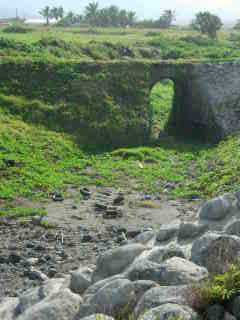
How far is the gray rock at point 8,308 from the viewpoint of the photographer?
13609 mm

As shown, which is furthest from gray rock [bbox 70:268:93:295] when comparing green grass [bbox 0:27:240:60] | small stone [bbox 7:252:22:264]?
green grass [bbox 0:27:240:60]

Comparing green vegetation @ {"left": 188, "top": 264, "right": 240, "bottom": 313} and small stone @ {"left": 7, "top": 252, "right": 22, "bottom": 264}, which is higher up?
green vegetation @ {"left": 188, "top": 264, "right": 240, "bottom": 313}

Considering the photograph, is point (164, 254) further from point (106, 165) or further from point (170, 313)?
point (106, 165)

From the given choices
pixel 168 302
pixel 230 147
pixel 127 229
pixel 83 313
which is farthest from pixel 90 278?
pixel 230 147

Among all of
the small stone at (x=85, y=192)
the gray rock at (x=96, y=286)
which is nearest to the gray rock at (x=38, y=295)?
the gray rock at (x=96, y=286)

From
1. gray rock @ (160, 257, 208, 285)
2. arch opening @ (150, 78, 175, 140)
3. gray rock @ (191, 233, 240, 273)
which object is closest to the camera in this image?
gray rock @ (160, 257, 208, 285)

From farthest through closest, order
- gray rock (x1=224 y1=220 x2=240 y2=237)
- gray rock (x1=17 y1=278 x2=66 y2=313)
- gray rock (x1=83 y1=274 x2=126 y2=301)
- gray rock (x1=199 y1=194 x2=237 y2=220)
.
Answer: gray rock (x1=199 y1=194 x2=237 y2=220) < gray rock (x1=224 y1=220 x2=240 y2=237) < gray rock (x1=17 y1=278 x2=66 y2=313) < gray rock (x1=83 y1=274 x2=126 y2=301)

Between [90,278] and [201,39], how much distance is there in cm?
7786

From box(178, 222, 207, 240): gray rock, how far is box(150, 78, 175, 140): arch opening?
83.6 feet

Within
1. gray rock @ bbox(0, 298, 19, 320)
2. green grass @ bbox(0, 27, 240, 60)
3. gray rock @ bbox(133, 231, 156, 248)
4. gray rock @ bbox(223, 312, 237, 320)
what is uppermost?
green grass @ bbox(0, 27, 240, 60)

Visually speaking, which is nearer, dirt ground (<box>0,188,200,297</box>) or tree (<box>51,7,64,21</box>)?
dirt ground (<box>0,188,200,297</box>)

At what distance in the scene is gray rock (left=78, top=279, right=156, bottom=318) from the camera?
36.9 feet

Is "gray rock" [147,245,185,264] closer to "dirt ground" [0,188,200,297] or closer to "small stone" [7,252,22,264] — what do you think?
"dirt ground" [0,188,200,297]

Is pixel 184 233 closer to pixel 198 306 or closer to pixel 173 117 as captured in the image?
pixel 198 306
